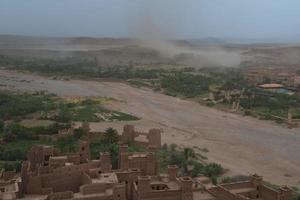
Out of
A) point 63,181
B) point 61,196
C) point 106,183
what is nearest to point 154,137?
point 63,181

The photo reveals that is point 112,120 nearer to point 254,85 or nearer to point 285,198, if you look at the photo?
point 285,198

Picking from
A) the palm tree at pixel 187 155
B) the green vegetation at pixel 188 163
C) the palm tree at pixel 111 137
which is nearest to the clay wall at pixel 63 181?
the green vegetation at pixel 188 163

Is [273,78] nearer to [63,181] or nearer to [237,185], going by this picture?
[237,185]

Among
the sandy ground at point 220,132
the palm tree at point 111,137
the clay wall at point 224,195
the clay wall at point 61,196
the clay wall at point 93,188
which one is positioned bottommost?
the sandy ground at point 220,132

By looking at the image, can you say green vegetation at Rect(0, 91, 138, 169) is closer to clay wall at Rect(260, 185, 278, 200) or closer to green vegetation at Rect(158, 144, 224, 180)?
green vegetation at Rect(158, 144, 224, 180)

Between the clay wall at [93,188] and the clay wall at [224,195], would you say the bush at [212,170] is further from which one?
the clay wall at [93,188]
